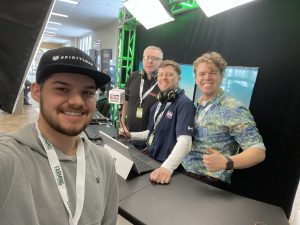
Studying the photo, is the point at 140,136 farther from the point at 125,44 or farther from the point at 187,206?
the point at 125,44

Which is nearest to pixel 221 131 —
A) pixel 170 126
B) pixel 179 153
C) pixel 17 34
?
pixel 179 153

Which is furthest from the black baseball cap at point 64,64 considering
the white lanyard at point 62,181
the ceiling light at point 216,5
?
the ceiling light at point 216,5

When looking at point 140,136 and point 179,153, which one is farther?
point 140,136

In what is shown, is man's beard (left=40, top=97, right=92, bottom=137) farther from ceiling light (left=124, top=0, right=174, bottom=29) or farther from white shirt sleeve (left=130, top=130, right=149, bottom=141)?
ceiling light (left=124, top=0, right=174, bottom=29)

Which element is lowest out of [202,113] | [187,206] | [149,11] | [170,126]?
[187,206]

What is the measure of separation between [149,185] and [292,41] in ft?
6.46

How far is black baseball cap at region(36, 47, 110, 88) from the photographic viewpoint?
781 mm

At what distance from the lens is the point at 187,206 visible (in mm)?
1148

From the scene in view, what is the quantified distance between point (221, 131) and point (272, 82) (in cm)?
131

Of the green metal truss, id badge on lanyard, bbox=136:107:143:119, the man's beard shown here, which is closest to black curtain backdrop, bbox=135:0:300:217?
id badge on lanyard, bbox=136:107:143:119

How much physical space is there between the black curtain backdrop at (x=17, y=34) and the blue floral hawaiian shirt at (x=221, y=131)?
3.62 feet

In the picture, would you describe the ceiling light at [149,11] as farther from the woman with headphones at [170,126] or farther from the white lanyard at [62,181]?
the white lanyard at [62,181]

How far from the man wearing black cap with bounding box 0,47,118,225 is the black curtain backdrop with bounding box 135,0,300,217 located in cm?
199

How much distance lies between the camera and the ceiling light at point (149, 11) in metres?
3.36
